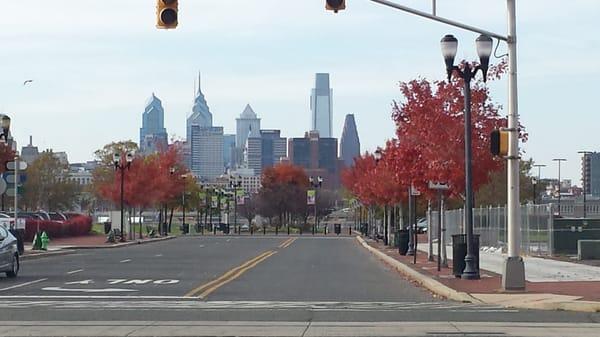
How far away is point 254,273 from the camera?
32.2m

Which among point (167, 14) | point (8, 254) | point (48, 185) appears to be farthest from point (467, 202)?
point (48, 185)

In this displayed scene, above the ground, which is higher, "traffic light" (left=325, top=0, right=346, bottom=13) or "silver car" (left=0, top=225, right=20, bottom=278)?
"traffic light" (left=325, top=0, right=346, bottom=13)

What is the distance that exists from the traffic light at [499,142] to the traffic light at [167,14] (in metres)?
7.21

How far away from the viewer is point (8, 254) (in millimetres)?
28469

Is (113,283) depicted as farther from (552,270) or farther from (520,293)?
(552,270)

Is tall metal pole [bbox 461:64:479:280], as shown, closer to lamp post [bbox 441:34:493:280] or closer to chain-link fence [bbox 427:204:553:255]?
lamp post [bbox 441:34:493:280]

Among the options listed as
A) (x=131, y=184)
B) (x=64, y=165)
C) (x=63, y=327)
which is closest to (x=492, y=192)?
(x=131, y=184)

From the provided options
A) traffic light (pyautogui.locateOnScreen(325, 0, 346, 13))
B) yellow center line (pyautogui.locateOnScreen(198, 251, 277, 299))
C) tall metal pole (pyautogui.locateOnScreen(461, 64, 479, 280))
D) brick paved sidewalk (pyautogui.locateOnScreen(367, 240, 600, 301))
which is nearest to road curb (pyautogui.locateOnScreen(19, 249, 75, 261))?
yellow center line (pyautogui.locateOnScreen(198, 251, 277, 299))

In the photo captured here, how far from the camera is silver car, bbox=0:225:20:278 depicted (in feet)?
91.8

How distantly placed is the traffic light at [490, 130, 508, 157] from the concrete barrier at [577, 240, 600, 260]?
19.0 m

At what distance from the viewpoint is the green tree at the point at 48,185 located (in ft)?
329

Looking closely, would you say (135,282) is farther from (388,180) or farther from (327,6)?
(388,180)

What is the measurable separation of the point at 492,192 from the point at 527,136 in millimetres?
43688

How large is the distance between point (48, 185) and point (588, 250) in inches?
2818
